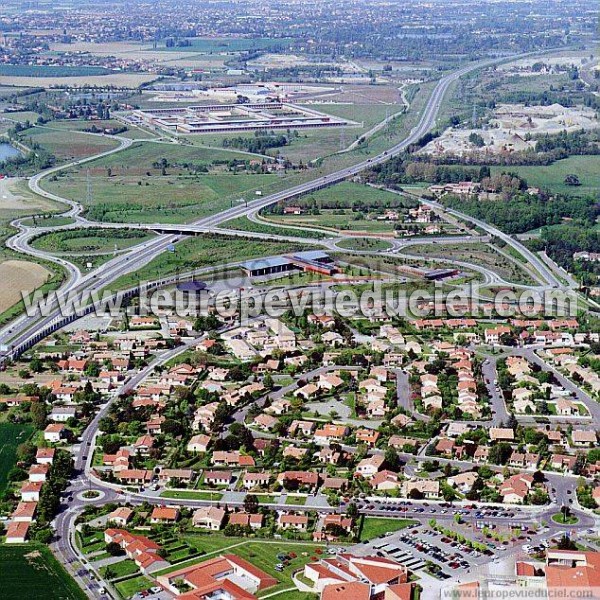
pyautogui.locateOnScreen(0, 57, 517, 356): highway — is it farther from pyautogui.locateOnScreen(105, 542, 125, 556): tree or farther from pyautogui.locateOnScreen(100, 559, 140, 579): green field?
pyautogui.locateOnScreen(100, 559, 140, 579): green field

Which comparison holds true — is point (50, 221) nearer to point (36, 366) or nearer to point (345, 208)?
point (345, 208)

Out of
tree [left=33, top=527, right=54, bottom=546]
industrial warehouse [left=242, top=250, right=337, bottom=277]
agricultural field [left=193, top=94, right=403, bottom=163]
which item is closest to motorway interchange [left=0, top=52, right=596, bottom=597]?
tree [left=33, top=527, right=54, bottom=546]

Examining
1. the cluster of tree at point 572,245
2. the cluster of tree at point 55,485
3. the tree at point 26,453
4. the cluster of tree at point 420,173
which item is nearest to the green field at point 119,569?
the cluster of tree at point 55,485

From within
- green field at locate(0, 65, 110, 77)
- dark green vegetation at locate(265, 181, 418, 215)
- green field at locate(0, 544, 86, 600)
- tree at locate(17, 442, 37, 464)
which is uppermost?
green field at locate(0, 65, 110, 77)

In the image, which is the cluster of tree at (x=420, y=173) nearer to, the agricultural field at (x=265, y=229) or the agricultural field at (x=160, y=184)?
the agricultural field at (x=160, y=184)

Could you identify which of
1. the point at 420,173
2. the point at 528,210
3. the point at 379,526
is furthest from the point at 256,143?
the point at 379,526

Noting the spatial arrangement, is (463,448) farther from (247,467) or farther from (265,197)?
(265,197)

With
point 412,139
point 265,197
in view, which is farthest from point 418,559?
point 412,139
